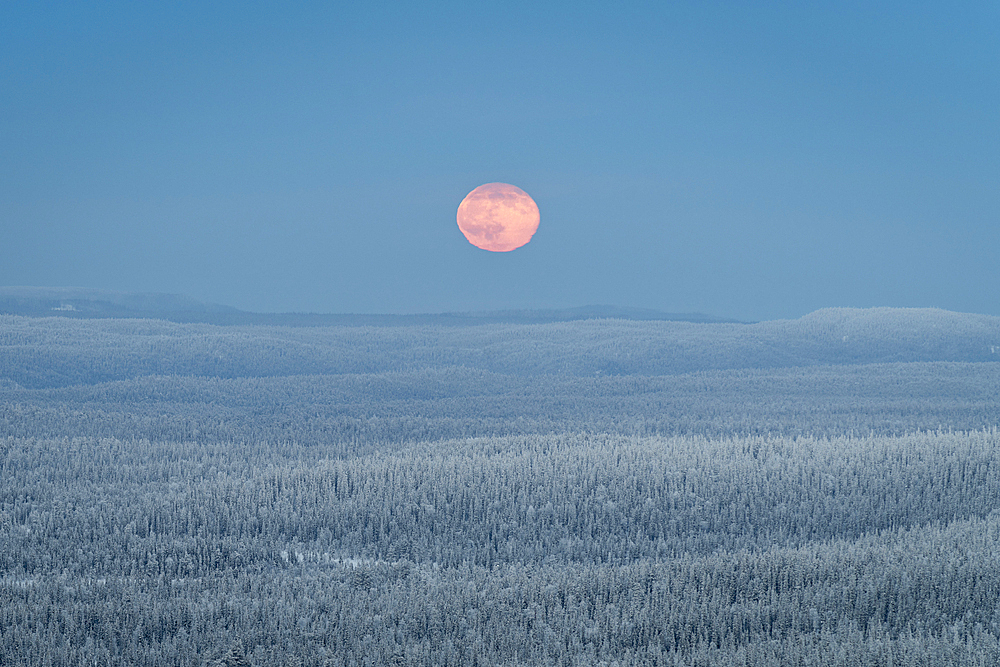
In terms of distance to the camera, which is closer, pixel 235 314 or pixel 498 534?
pixel 498 534

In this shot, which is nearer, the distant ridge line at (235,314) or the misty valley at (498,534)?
the misty valley at (498,534)

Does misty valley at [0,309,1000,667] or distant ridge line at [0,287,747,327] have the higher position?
distant ridge line at [0,287,747,327]

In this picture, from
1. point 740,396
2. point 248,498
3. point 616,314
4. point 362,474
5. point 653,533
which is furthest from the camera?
point 616,314

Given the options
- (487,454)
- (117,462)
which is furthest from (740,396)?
(117,462)

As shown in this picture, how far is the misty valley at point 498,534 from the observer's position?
9555 millimetres

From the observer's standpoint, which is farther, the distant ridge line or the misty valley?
the distant ridge line

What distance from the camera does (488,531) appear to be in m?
16.2

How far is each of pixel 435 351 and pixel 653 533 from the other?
50.8 m

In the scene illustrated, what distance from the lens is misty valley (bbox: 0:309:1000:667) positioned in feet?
31.3

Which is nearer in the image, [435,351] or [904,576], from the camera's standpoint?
[904,576]

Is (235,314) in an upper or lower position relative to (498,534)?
upper

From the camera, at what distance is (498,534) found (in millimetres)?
15922

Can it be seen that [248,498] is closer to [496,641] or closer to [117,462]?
[117,462]

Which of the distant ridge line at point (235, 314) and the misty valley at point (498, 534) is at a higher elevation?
the distant ridge line at point (235, 314)
